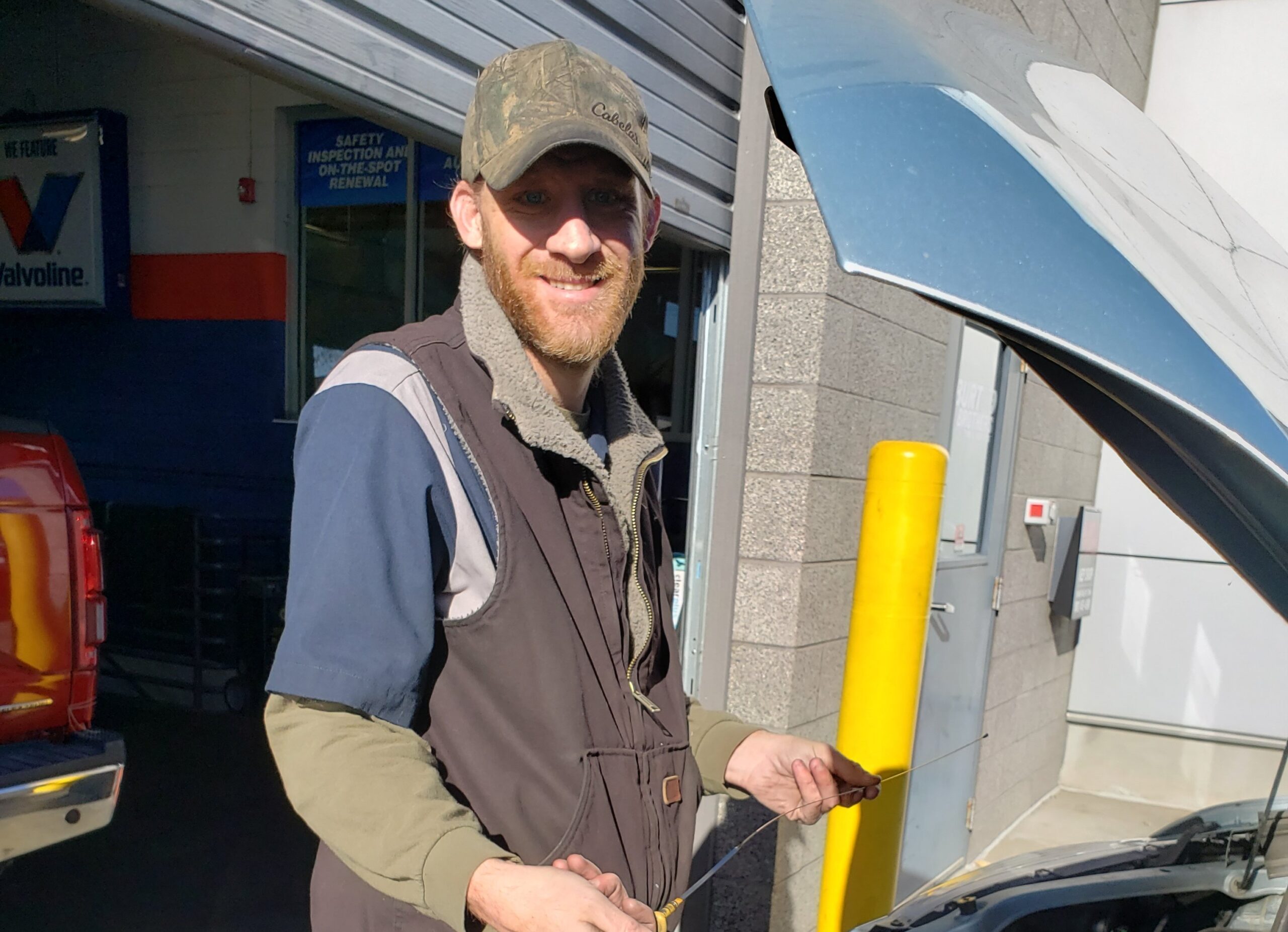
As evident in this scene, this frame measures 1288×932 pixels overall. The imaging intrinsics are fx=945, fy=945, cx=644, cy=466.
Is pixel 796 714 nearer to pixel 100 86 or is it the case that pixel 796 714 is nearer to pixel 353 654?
pixel 353 654

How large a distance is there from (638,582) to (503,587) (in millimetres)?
305

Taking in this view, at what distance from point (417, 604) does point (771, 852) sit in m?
2.76

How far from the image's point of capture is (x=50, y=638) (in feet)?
10.9

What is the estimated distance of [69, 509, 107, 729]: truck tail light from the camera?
3414 millimetres

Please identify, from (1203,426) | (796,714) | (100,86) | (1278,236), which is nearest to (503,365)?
(1203,426)

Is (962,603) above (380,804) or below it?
below

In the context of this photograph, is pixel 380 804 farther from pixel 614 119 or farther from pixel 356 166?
pixel 356 166

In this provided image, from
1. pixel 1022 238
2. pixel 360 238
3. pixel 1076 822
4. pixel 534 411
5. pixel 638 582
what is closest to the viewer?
pixel 1022 238

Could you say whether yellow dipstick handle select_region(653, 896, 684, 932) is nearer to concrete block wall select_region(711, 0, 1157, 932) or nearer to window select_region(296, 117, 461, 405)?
concrete block wall select_region(711, 0, 1157, 932)

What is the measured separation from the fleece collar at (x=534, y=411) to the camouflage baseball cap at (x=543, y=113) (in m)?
0.19

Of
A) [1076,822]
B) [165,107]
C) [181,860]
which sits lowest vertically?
[1076,822]

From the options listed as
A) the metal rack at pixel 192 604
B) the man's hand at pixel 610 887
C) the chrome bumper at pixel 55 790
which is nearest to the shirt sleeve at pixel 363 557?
the man's hand at pixel 610 887

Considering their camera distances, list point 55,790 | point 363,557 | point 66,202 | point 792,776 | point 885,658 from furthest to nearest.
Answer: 1. point 66,202
2. point 55,790
3. point 885,658
4. point 792,776
5. point 363,557

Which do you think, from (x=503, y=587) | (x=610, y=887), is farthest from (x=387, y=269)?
(x=610, y=887)
